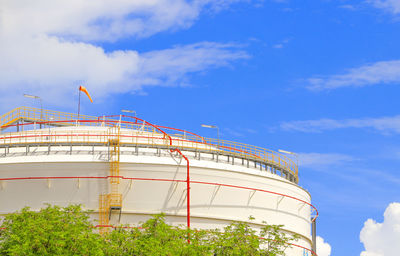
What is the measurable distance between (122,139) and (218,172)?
6.58 meters

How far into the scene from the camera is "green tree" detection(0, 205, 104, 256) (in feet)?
105

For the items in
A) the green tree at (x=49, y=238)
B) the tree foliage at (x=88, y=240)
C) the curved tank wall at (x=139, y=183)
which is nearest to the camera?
the green tree at (x=49, y=238)

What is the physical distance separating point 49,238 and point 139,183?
31.1 feet

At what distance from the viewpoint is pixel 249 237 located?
35312 mm

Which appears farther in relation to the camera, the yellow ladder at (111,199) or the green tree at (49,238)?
the yellow ladder at (111,199)

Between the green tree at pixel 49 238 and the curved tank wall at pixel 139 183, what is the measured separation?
570cm

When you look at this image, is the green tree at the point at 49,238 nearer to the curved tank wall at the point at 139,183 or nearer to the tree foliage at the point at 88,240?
the tree foliage at the point at 88,240

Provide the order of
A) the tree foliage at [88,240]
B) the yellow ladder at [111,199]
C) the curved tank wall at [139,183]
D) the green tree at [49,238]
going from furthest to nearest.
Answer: the curved tank wall at [139,183]
the yellow ladder at [111,199]
the tree foliage at [88,240]
the green tree at [49,238]

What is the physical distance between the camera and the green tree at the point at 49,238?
1256 inches

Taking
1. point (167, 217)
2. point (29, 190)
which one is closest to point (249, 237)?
point (167, 217)

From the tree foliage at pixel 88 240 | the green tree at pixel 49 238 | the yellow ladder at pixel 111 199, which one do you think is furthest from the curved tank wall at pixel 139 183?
the green tree at pixel 49 238

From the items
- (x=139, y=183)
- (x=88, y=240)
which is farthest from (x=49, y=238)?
(x=139, y=183)

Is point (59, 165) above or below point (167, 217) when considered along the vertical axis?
above

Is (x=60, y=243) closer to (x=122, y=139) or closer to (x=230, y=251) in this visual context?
(x=230, y=251)
